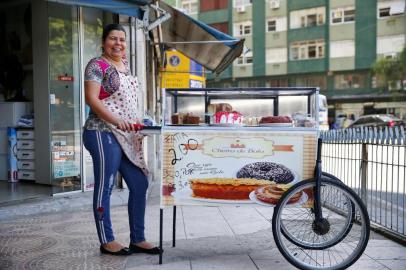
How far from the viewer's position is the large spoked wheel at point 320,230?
3.56 meters

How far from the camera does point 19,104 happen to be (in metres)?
8.52

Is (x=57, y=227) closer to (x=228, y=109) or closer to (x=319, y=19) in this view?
(x=228, y=109)

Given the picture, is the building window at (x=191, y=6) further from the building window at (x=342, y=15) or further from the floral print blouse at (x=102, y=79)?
the floral print blouse at (x=102, y=79)

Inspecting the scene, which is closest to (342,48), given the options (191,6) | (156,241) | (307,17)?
(307,17)

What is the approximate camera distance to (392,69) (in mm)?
37281

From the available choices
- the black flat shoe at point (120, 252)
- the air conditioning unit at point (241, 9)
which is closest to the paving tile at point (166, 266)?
the black flat shoe at point (120, 252)

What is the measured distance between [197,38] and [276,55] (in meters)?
37.4

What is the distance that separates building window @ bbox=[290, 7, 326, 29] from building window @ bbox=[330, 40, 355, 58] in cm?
262

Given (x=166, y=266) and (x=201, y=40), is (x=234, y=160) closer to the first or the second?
(x=166, y=266)

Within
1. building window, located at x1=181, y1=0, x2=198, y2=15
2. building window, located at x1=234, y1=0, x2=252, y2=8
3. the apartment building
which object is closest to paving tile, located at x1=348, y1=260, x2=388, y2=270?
the apartment building

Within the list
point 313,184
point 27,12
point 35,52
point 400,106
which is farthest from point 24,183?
point 400,106

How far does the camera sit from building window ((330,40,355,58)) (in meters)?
41.8

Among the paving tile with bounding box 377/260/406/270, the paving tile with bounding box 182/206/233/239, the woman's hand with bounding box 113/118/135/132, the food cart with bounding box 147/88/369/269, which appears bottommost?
the paving tile with bounding box 182/206/233/239

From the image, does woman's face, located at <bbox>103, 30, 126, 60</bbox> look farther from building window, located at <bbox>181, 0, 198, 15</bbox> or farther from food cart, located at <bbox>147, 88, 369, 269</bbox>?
building window, located at <bbox>181, 0, 198, 15</bbox>
